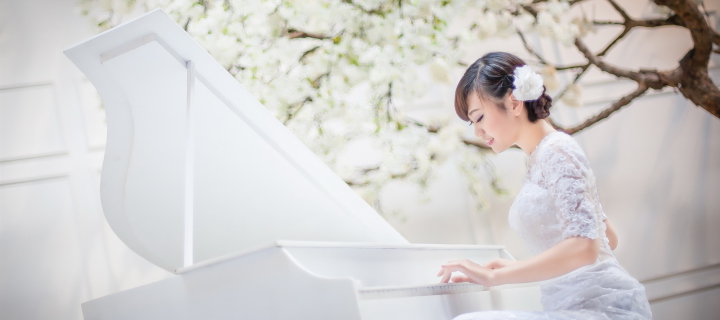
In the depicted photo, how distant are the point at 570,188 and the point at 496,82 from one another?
0.39 meters

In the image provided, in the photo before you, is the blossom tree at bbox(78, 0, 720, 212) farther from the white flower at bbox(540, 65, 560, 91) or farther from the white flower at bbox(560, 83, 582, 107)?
the white flower at bbox(560, 83, 582, 107)

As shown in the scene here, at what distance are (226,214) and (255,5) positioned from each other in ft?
3.04

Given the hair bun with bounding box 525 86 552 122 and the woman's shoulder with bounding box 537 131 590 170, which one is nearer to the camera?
the woman's shoulder with bounding box 537 131 590 170

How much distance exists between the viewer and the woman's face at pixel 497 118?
1797mm

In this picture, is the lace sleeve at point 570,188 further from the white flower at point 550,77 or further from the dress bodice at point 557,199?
the white flower at point 550,77

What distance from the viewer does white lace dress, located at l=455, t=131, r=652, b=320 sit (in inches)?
61.8

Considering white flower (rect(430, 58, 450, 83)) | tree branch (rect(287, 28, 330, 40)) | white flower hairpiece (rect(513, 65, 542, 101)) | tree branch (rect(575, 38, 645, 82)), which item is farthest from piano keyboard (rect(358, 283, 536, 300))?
tree branch (rect(575, 38, 645, 82))

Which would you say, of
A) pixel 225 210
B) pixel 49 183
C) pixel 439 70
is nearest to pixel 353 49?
pixel 439 70

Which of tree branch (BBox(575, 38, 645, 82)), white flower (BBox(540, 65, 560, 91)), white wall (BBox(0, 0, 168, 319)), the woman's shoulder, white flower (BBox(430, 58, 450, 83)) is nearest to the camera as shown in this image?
the woman's shoulder

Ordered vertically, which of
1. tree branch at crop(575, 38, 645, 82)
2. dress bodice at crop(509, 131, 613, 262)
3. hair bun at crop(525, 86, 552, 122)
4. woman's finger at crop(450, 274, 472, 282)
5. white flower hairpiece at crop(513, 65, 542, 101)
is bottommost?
woman's finger at crop(450, 274, 472, 282)

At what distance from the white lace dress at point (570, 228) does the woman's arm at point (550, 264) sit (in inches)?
1.1

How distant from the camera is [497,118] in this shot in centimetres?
180

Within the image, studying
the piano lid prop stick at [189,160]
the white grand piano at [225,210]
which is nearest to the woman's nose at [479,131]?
the white grand piano at [225,210]

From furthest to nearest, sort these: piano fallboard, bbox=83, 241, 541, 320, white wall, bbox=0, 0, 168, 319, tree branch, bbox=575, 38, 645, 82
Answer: white wall, bbox=0, 0, 168, 319 < tree branch, bbox=575, 38, 645, 82 < piano fallboard, bbox=83, 241, 541, 320
